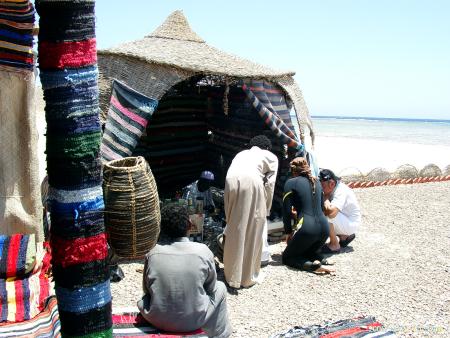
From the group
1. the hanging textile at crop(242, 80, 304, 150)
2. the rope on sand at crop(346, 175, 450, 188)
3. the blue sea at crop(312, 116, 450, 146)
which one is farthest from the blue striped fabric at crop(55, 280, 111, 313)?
the blue sea at crop(312, 116, 450, 146)

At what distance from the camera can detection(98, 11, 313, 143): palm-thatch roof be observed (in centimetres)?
616

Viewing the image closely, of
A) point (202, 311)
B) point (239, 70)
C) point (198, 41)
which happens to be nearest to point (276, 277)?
point (202, 311)

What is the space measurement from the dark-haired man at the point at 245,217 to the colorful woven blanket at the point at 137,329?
171 cm

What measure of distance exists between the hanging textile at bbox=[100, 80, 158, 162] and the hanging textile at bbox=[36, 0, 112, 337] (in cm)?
340

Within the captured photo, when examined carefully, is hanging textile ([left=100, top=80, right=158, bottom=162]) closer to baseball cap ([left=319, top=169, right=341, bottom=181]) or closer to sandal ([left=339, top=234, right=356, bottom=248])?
baseball cap ([left=319, top=169, right=341, bottom=181])

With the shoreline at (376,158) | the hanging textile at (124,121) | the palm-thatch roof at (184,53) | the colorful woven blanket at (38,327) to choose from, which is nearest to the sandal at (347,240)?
the palm-thatch roof at (184,53)

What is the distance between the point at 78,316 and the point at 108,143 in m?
3.58

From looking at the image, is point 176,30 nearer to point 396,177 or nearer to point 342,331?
point 342,331

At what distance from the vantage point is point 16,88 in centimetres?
362

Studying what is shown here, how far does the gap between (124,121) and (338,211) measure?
2.93 meters

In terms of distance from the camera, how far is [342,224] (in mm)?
6684

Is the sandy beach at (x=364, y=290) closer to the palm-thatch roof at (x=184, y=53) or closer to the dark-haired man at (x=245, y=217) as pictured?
the dark-haired man at (x=245, y=217)

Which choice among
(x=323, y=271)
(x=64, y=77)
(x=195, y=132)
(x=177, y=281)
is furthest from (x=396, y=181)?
(x=64, y=77)

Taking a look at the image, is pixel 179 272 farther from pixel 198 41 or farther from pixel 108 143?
pixel 198 41
